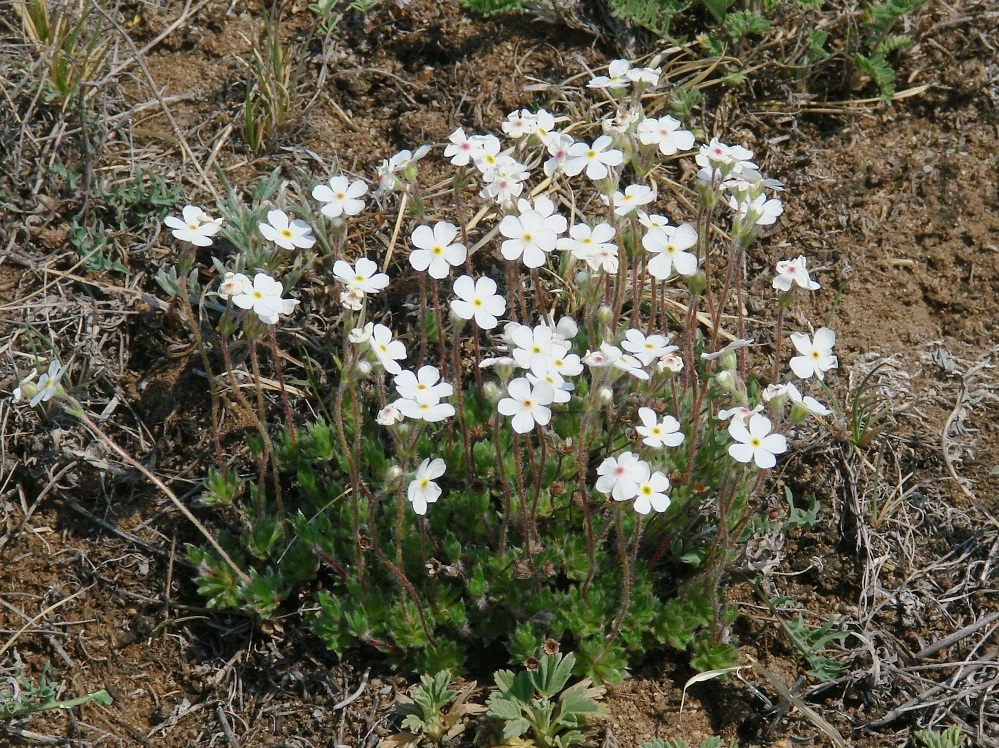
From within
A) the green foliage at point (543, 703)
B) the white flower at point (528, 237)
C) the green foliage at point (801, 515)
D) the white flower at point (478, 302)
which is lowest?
the green foliage at point (543, 703)

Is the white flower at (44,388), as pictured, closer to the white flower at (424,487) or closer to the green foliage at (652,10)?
the white flower at (424,487)

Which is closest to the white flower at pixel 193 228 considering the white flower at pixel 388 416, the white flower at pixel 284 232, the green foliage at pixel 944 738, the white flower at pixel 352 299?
the white flower at pixel 284 232

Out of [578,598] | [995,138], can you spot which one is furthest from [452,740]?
[995,138]

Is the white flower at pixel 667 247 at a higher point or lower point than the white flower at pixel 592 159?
lower

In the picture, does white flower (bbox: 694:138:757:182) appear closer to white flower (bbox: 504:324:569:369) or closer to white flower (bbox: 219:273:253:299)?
white flower (bbox: 504:324:569:369)

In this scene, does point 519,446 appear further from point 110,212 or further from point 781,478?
point 110,212

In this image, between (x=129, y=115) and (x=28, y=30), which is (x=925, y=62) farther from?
(x=28, y=30)
